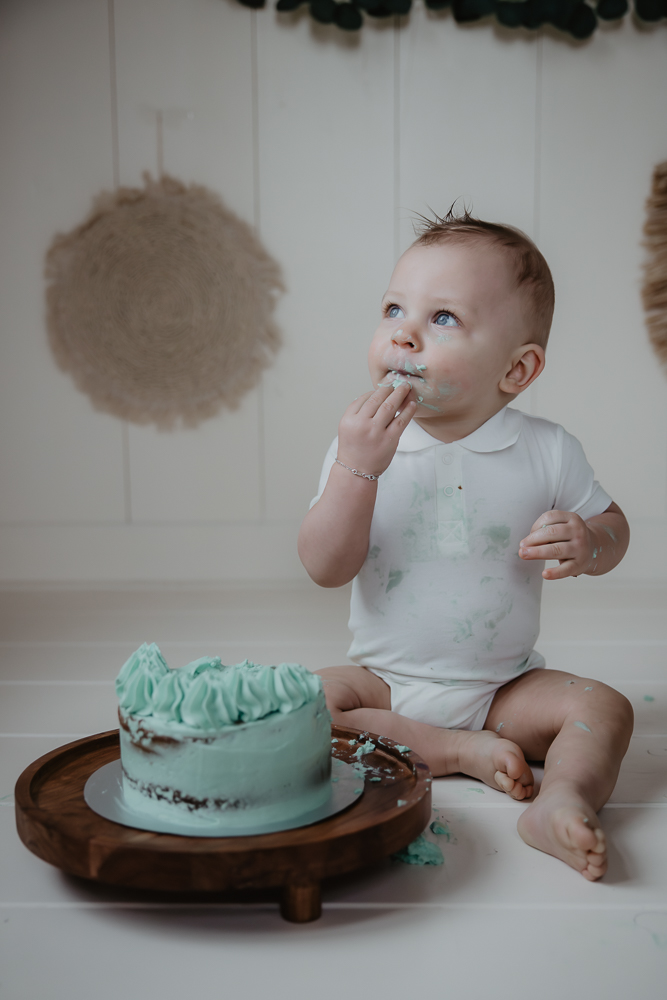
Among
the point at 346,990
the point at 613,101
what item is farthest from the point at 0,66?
the point at 346,990

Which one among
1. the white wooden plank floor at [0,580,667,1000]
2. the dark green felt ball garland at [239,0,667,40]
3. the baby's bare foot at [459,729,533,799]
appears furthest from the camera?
the dark green felt ball garland at [239,0,667,40]

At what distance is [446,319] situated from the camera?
100cm

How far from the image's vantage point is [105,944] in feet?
2.16

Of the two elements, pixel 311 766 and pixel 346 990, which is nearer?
pixel 346 990

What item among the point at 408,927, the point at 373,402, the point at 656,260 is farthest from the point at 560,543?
the point at 656,260

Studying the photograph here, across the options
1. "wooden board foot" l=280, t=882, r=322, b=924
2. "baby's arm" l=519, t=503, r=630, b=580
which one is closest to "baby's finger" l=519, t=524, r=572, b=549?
"baby's arm" l=519, t=503, r=630, b=580

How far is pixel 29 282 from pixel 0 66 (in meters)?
0.50

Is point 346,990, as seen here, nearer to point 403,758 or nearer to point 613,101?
point 403,758

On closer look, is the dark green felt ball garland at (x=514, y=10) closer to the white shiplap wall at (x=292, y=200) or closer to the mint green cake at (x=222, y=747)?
the white shiplap wall at (x=292, y=200)

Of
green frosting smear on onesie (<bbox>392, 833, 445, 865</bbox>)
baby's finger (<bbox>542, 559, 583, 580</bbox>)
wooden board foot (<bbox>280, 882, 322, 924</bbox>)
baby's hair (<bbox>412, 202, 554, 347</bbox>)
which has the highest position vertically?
baby's hair (<bbox>412, 202, 554, 347</bbox>)

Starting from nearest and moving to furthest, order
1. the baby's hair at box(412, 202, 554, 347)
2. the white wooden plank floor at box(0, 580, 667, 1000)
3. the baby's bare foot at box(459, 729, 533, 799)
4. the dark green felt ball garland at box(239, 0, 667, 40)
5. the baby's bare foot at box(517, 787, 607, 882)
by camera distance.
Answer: the white wooden plank floor at box(0, 580, 667, 1000) < the baby's bare foot at box(517, 787, 607, 882) < the baby's bare foot at box(459, 729, 533, 799) < the baby's hair at box(412, 202, 554, 347) < the dark green felt ball garland at box(239, 0, 667, 40)

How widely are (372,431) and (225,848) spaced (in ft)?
1.53

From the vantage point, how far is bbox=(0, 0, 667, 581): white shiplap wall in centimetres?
210

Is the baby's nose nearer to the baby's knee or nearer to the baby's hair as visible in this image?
the baby's hair
